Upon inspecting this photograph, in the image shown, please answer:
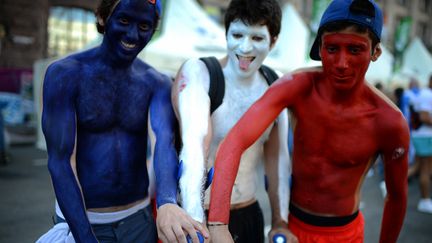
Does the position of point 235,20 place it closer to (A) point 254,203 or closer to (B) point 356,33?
(B) point 356,33

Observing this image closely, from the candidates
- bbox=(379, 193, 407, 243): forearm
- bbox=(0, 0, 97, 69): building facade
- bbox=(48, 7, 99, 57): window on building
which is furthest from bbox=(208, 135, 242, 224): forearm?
bbox=(48, 7, 99, 57): window on building

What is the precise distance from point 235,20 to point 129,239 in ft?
3.50

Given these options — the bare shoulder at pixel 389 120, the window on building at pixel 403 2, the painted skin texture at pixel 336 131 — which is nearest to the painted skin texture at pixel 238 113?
the painted skin texture at pixel 336 131

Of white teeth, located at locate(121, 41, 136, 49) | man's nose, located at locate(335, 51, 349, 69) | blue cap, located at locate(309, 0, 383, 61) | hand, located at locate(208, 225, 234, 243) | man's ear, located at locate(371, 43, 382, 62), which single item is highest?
blue cap, located at locate(309, 0, 383, 61)

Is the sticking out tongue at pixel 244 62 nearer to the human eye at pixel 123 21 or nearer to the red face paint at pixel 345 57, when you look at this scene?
the red face paint at pixel 345 57

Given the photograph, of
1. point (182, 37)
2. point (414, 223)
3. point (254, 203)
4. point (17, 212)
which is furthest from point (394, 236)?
point (182, 37)

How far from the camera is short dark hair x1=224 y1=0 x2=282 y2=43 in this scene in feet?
5.75

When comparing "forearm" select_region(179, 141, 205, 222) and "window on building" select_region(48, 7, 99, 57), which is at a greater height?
"forearm" select_region(179, 141, 205, 222)

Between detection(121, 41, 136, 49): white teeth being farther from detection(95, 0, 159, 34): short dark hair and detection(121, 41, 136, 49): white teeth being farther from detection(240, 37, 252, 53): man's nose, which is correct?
detection(240, 37, 252, 53): man's nose

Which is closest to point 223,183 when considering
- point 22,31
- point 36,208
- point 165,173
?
point 165,173

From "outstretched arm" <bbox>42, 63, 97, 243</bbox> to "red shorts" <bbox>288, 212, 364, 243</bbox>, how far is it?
921 mm

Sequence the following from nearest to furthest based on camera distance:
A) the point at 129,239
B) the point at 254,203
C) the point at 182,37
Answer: the point at 129,239, the point at 254,203, the point at 182,37

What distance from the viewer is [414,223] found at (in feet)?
15.2

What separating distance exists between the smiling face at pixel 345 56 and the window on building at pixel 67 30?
1181cm
